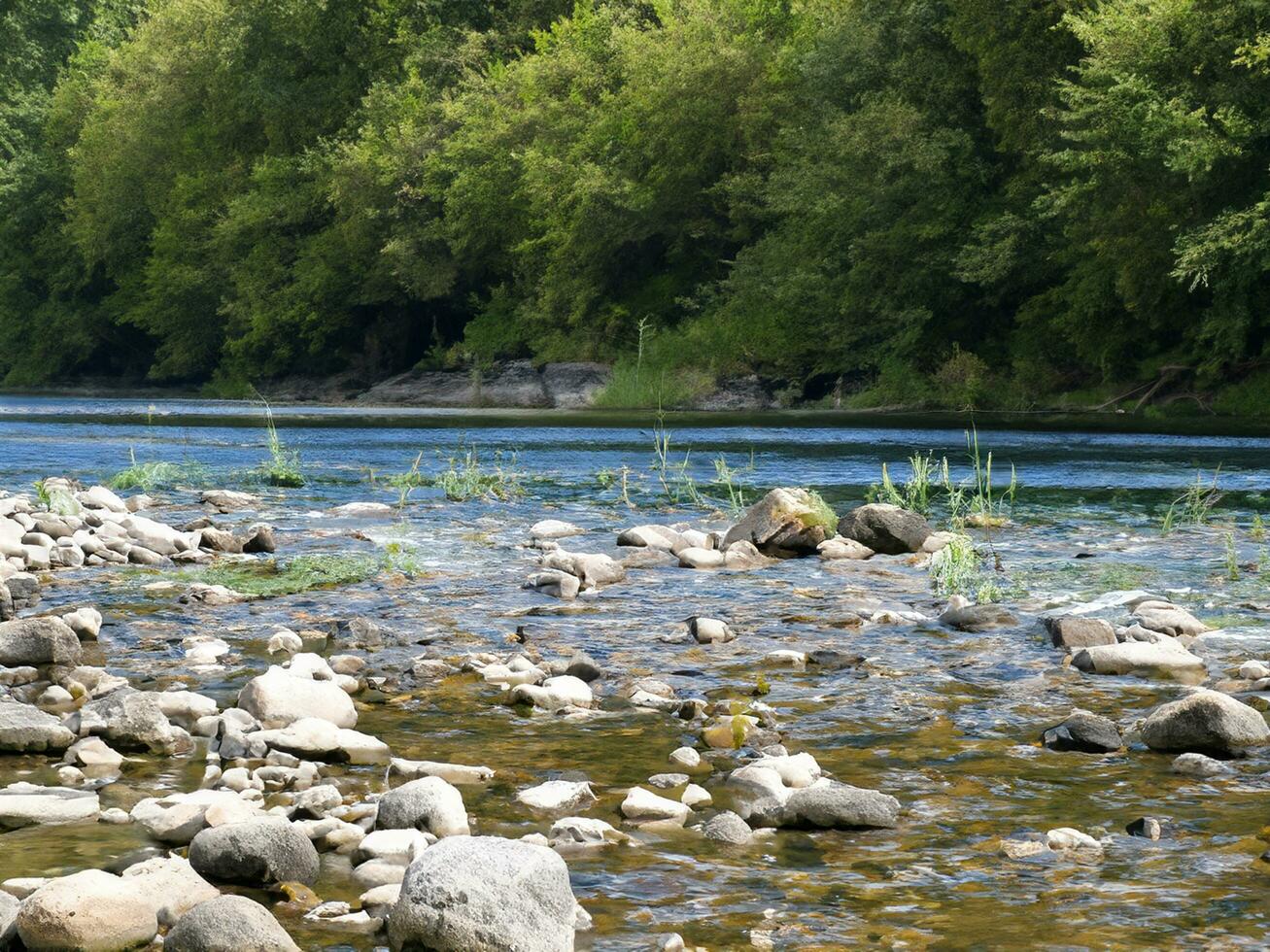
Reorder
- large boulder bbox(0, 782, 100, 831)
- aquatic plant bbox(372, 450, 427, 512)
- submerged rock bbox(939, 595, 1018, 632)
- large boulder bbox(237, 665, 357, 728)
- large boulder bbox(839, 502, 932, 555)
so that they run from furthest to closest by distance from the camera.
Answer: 1. aquatic plant bbox(372, 450, 427, 512)
2. large boulder bbox(839, 502, 932, 555)
3. submerged rock bbox(939, 595, 1018, 632)
4. large boulder bbox(237, 665, 357, 728)
5. large boulder bbox(0, 782, 100, 831)

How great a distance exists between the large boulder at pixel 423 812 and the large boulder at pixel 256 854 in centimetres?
36

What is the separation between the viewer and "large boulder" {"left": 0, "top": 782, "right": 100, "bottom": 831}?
16.9 feet

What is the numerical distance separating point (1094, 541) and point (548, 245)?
139ft

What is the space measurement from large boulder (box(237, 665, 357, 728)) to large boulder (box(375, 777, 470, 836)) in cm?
151

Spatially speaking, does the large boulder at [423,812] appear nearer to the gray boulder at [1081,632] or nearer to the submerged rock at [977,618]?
the gray boulder at [1081,632]

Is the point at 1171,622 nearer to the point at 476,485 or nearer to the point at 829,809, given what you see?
the point at 829,809

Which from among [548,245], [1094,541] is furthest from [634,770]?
[548,245]

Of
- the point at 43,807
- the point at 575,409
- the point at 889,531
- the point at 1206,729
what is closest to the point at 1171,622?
→ the point at 1206,729

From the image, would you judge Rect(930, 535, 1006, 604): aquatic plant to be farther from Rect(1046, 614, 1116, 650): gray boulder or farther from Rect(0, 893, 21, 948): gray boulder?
Rect(0, 893, 21, 948): gray boulder

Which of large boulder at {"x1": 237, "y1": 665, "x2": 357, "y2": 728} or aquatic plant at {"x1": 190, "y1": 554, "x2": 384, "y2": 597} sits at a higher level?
large boulder at {"x1": 237, "y1": 665, "x2": 357, "y2": 728}

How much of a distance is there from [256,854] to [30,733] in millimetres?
1976

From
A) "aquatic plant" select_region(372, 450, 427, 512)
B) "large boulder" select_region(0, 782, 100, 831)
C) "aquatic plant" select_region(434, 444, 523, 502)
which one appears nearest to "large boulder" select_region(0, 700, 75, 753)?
"large boulder" select_region(0, 782, 100, 831)

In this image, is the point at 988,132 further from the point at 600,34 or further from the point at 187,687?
the point at 187,687

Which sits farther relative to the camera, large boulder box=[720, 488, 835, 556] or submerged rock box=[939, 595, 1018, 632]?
large boulder box=[720, 488, 835, 556]
